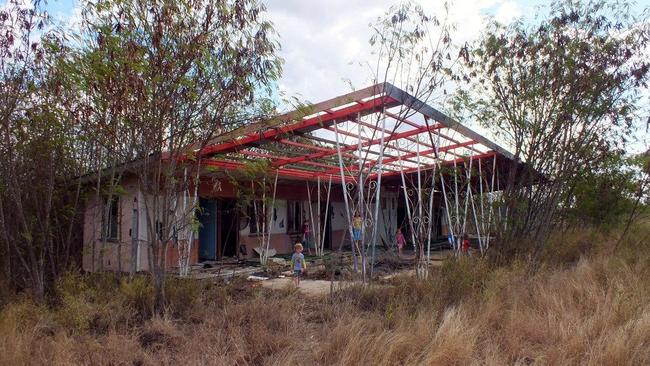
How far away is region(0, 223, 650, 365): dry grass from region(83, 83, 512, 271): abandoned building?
52.9 inches

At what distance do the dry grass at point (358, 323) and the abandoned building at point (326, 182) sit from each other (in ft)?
A: 4.41

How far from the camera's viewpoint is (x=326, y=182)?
1798 centimetres

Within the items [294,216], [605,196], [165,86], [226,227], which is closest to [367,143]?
[165,86]

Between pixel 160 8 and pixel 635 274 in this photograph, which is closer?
pixel 160 8

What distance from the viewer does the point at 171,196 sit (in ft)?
22.2

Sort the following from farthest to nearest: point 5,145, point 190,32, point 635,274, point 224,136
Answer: point 635,274
point 224,136
point 5,145
point 190,32

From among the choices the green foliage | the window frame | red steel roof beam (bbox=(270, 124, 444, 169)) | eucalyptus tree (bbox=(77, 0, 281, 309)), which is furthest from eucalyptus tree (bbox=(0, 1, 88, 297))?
the green foliage

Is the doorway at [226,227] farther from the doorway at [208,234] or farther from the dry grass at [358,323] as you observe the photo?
the dry grass at [358,323]

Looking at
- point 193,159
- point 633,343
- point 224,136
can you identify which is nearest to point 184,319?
point 193,159

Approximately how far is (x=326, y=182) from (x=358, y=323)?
12690 mm

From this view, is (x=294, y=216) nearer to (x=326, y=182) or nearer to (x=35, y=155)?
(x=326, y=182)

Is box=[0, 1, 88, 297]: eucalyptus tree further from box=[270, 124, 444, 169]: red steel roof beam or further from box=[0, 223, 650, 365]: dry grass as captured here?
box=[270, 124, 444, 169]: red steel roof beam

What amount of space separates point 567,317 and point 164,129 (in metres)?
5.22

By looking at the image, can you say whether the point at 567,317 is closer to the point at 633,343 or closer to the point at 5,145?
the point at 633,343
